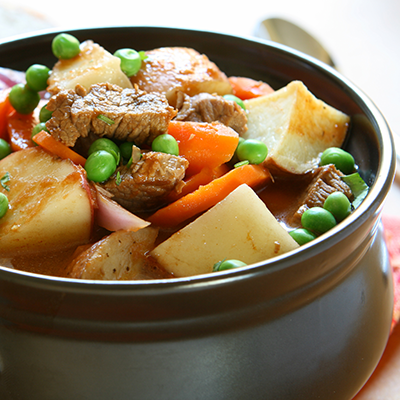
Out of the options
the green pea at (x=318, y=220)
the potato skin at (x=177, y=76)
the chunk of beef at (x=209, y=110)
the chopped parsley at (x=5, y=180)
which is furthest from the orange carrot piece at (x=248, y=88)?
the chopped parsley at (x=5, y=180)

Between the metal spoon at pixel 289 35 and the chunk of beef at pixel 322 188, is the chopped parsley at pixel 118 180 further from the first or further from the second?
the metal spoon at pixel 289 35

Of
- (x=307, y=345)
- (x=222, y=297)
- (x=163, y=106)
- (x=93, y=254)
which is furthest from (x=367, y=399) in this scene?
(x=163, y=106)

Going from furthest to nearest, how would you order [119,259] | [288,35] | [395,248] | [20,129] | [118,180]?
[288,35]
[395,248]
[20,129]
[118,180]
[119,259]

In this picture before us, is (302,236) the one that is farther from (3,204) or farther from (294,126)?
(3,204)

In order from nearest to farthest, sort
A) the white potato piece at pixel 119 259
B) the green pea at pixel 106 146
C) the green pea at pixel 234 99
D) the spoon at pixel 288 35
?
1. the white potato piece at pixel 119 259
2. the green pea at pixel 106 146
3. the green pea at pixel 234 99
4. the spoon at pixel 288 35

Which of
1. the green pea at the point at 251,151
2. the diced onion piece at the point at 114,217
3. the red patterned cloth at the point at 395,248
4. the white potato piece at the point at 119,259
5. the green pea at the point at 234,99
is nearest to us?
the white potato piece at the point at 119,259

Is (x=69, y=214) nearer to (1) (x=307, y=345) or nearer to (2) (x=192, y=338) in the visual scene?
(2) (x=192, y=338)

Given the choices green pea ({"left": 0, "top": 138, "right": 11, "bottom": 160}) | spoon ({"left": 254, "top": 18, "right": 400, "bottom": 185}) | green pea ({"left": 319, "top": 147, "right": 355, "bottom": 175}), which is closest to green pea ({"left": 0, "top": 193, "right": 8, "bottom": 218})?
green pea ({"left": 0, "top": 138, "right": 11, "bottom": 160})

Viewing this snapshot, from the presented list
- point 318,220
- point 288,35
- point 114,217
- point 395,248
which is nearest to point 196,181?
point 114,217
